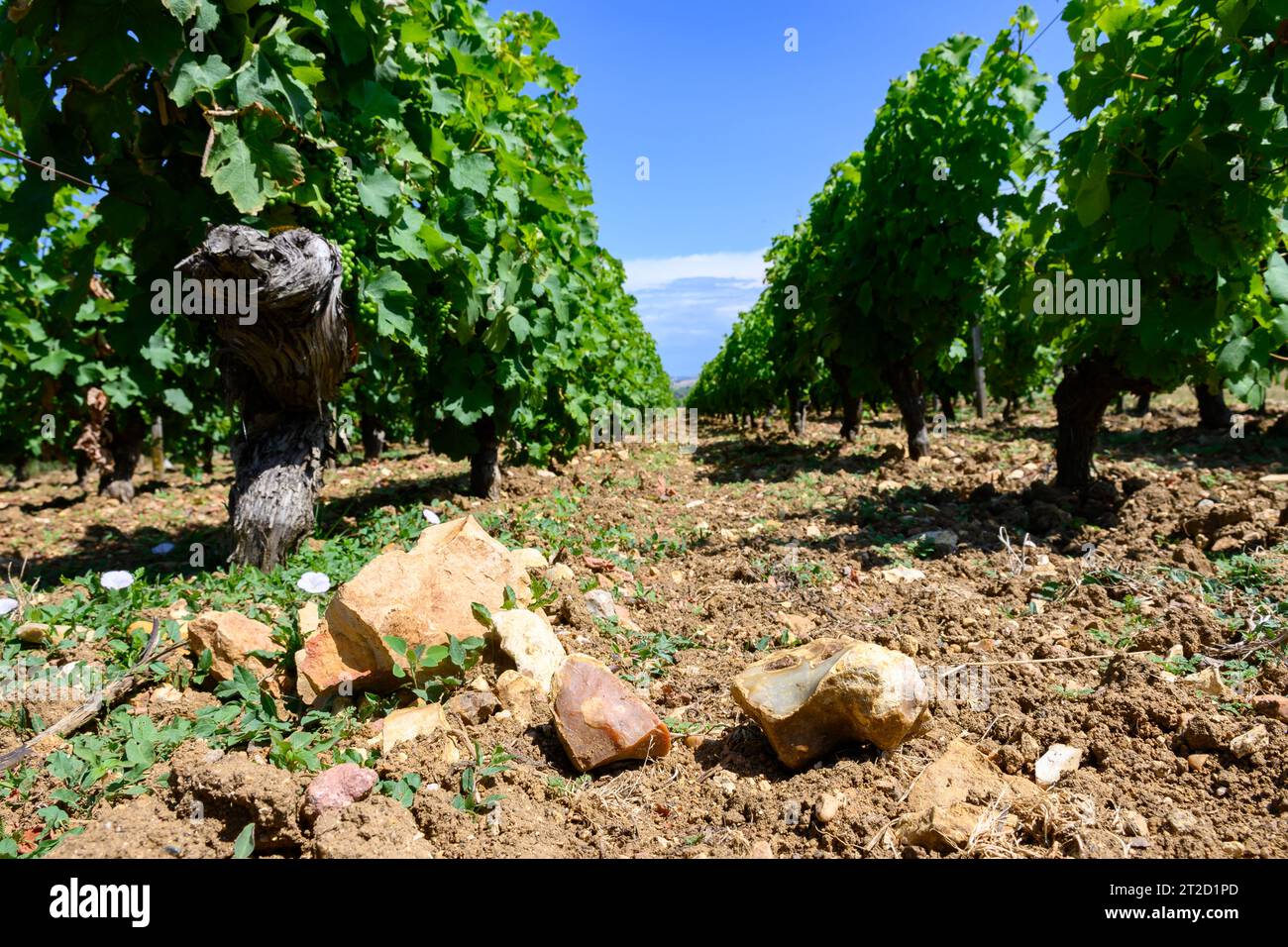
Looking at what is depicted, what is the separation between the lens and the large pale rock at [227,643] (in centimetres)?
273

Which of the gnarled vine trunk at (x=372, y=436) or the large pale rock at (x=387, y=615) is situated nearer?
the large pale rock at (x=387, y=615)

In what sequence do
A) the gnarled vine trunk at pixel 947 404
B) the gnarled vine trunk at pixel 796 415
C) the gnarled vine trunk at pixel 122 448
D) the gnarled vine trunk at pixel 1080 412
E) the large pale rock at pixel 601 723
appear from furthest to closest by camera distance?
the gnarled vine trunk at pixel 947 404, the gnarled vine trunk at pixel 796 415, the gnarled vine trunk at pixel 122 448, the gnarled vine trunk at pixel 1080 412, the large pale rock at pixel 601 723

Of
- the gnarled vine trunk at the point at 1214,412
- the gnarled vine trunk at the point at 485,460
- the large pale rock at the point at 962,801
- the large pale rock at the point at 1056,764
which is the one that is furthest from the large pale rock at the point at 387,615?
the gnarled vine trunk at the point at 1214,412

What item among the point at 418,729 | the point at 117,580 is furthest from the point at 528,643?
the point at 117,580

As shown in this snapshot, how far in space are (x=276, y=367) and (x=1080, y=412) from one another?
17.2 feet

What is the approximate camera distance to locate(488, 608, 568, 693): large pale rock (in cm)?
269

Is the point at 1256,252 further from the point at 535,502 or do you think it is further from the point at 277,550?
the point at 277,550

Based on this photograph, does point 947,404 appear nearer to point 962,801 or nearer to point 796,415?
point 796,415

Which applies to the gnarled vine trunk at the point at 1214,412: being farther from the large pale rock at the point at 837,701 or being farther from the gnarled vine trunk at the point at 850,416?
the large pale rock at the point at 837,701

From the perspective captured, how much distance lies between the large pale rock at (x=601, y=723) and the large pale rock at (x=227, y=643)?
1284mm

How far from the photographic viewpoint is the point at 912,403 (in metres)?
8.00

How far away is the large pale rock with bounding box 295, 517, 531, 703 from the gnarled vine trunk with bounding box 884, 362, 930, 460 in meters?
6.21

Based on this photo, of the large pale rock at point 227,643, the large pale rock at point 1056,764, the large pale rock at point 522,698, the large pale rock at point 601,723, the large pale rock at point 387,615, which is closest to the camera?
the large pale rock at point 1056,764

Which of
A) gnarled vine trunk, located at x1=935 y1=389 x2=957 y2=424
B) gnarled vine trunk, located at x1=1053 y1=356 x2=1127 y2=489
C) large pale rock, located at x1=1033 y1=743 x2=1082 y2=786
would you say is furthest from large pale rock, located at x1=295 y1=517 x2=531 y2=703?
gnarled vine trunk, located at x1=935 y1=389 x2=957 y2=424
